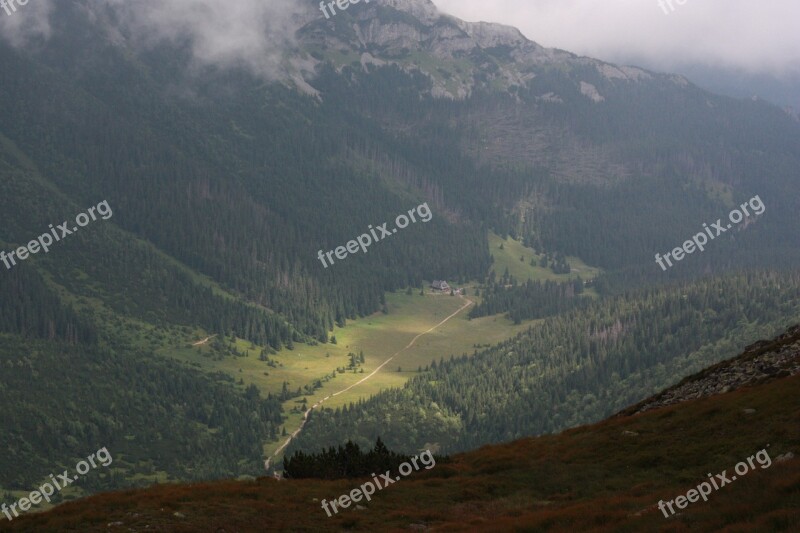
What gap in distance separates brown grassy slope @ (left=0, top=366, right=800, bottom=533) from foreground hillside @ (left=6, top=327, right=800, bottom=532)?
101 mm

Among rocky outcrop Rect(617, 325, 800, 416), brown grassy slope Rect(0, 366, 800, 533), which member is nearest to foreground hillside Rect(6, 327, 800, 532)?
brown grassy slope Rect(0, 366, 800, 533)

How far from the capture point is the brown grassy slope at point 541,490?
4812 centimetres

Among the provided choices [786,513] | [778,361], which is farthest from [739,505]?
[778,361]

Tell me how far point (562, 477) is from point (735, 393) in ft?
60.2

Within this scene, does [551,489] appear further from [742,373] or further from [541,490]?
[742,373]

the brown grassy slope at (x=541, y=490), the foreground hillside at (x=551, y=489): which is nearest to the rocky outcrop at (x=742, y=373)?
the foreground hillside at (x=551, y=489)

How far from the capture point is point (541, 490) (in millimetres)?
62219

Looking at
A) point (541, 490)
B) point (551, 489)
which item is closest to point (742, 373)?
point (551, 489)

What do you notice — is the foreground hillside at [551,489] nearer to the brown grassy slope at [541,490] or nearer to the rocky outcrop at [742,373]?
the brown grassy slope at [541,490]

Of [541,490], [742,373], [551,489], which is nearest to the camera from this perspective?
[551,489]

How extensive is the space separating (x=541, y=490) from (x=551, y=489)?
817mm

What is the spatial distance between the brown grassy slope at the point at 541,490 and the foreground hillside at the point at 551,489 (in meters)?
0.10

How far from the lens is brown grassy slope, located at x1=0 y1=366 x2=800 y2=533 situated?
158 ft

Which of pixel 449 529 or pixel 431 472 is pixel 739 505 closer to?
pixel 449 529
